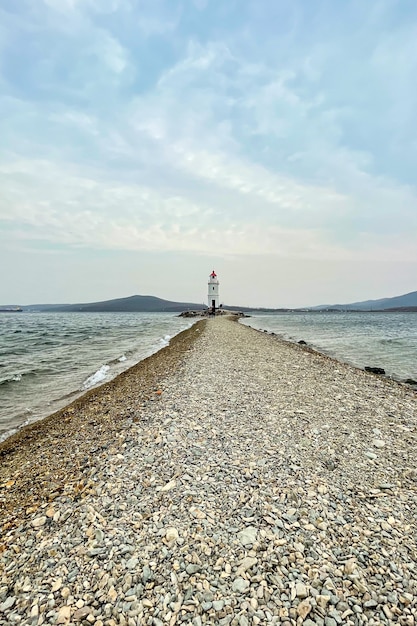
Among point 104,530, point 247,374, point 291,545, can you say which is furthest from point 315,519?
point 247,374

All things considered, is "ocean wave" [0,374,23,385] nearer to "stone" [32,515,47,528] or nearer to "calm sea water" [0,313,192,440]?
"calm sea water" [0,313,192,440]

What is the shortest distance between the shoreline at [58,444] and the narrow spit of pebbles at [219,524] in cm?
6

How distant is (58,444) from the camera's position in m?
7.75

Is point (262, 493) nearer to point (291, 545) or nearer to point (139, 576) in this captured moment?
point (291, 545)

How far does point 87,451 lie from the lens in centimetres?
712

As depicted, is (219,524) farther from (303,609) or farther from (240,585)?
(303,609)

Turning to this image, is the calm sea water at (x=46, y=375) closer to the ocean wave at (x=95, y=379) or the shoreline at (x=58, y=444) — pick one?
the ocean wave at (x=95, y=379)

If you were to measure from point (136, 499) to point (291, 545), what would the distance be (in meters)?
2.50

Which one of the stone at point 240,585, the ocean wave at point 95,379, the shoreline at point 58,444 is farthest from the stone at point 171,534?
the ocean wave at point 95,379

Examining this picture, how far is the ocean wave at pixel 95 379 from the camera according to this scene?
15222mm

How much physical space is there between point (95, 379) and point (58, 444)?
29.6ft

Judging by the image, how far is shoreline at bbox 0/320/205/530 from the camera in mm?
5551

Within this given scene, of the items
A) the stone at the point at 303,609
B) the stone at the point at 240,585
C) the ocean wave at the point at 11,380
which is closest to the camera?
the stone at the point at 303,609

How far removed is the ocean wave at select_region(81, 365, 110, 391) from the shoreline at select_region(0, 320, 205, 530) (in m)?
2.33
